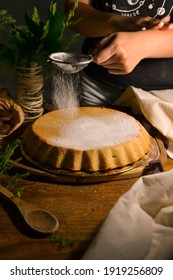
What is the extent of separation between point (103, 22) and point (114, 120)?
421 millimetres

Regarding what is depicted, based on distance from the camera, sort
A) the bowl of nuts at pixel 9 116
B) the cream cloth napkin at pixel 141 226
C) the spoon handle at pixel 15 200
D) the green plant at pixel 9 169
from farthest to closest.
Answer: the bowl of nuts at pixel 9 116, the green plant at pixel 9 169, the spoon handle at pixel 15 200, the cream cloth napkin at pixel 141 226

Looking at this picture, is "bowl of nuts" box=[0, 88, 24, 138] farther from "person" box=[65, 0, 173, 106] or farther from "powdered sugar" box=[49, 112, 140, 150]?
"person" box=[65, 0, 173, 106]

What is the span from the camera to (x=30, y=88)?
140 cm

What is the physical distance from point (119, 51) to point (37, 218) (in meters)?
0.59

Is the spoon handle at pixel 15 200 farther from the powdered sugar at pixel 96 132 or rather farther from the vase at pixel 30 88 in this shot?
the vase at pixel 30 88

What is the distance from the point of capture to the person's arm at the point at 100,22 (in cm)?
146

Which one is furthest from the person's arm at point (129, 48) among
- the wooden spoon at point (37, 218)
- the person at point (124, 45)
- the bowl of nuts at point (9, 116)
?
the wooden spoon at point (37, 218)

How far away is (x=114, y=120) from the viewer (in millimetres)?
1340

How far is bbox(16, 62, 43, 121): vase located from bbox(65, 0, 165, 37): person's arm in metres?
0.26

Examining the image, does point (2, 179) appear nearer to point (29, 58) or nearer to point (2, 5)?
point (29, 58)

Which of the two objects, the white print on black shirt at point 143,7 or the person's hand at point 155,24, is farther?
the white print on black shirt at point 143,7

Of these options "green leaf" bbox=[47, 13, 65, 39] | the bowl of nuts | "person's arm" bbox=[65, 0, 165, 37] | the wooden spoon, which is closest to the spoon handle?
the wooden spoon

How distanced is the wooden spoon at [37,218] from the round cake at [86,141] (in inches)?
8.0
